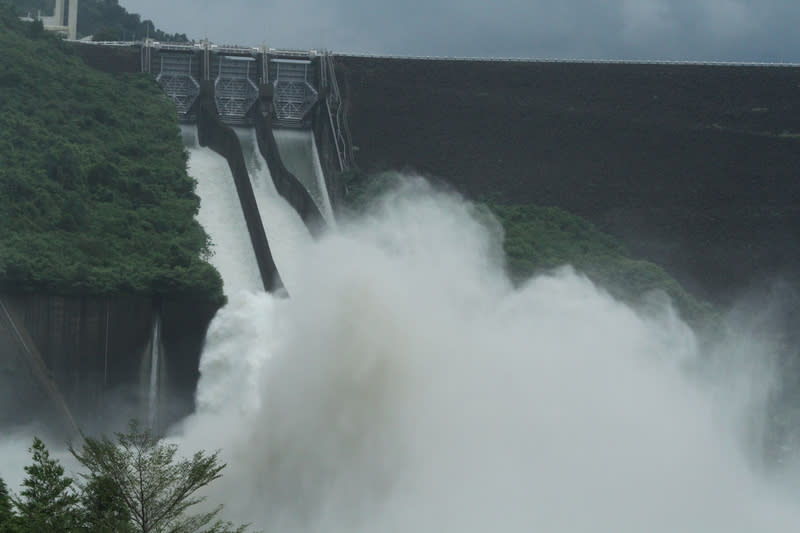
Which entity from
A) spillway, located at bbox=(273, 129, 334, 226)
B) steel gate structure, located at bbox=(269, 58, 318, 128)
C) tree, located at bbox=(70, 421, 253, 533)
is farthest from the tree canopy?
steel gate structure, located at bbox=(269, 58, 318, 128)

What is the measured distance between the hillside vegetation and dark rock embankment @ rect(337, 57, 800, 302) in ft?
30.0

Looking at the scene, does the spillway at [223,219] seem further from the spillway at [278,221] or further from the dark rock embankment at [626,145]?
the dark rock embankment at [626,145]

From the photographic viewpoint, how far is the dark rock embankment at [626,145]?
50.0 metres

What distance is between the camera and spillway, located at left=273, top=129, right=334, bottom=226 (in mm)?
52034

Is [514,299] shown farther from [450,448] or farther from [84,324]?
[84,324]

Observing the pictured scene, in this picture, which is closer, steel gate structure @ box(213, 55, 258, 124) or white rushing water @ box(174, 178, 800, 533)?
white rushing water @ box(174, 178, 800, 533)

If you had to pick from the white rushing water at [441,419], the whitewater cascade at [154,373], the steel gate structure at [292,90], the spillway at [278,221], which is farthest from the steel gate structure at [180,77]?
the white rushing water at [441,419]

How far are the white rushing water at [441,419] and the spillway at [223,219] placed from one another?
21.5 ft

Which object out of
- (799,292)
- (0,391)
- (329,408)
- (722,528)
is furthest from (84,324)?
(799,292)

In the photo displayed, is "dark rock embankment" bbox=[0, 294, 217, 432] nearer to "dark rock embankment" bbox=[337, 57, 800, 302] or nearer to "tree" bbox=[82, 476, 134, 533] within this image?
"tree" bbox=[82, 476, 134, 533]

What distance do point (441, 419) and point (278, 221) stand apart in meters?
19.1

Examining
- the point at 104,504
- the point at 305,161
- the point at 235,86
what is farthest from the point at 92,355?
the point at 235,86

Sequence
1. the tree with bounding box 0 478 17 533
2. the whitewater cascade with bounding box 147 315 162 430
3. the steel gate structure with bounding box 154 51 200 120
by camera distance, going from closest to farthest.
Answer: the tree with bounding box 0 478 17 533 → the whitewater cascade with bounding box 147 315 162 430 → the steel gate structure with bounding box 154 51 200 120

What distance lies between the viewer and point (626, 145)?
54.8m
